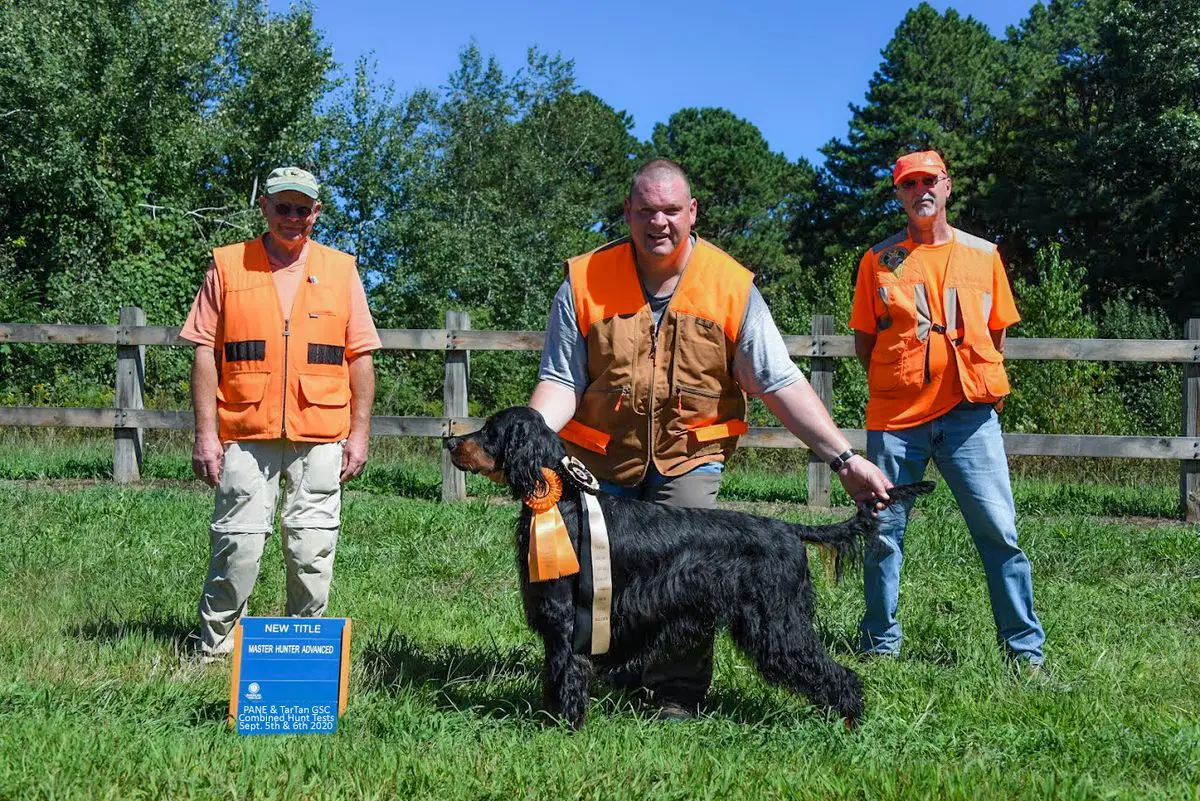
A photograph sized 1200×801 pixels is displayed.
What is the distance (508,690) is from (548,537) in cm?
94

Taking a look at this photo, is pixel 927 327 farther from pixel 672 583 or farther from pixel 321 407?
pixel 321 407

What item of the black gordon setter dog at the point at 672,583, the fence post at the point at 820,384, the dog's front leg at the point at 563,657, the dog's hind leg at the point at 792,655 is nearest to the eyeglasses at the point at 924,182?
the black gordon setter dog at the point at 672,583

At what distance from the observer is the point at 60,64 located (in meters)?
17.5

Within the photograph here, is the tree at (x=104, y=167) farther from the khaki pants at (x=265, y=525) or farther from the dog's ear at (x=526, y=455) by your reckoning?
the dog's ear at (x=526, y=455)

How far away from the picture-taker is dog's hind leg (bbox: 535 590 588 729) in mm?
3500

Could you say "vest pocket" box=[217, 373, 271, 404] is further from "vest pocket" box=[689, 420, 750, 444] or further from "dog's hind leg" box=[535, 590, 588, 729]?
"vest pocket" box=[689, 420, 750, 444]

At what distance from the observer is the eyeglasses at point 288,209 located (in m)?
4.34

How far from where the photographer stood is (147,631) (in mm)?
4668

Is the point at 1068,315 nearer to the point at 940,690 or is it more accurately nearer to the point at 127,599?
the point at 940,690

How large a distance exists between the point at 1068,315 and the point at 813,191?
24553 millimetres

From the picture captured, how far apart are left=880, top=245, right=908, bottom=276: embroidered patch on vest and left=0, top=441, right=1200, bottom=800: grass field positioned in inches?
68.3

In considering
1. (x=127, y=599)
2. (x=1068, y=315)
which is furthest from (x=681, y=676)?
(x=1068, y=315)

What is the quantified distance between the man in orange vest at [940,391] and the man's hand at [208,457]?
2814 millimetres

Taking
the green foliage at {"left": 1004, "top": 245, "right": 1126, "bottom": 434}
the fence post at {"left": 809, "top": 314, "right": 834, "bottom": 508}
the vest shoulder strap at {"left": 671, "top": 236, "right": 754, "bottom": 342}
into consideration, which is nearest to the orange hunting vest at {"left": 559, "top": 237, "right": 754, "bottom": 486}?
the vest shoulder strap at {"left": 671, "top": 236, "right": 754, "bottom": 342}
